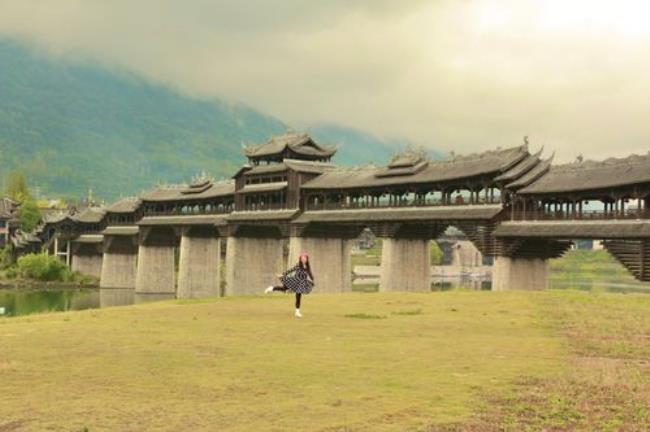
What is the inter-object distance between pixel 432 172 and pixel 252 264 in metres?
25.7

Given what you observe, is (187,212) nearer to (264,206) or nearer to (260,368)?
(264,206)

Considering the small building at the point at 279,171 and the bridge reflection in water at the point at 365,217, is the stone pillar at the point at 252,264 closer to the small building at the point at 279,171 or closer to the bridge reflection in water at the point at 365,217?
the bridge reflection in water at the point at 365,217

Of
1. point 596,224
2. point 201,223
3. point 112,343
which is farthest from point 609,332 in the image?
point 201,223

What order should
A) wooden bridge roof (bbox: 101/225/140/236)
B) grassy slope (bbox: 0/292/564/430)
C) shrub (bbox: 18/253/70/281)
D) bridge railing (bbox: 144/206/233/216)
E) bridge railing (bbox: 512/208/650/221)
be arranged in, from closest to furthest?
grassy slope (bbox: 0/292/564/430)
bridge railing (bbox: 512/208/650/221)
bridge railing (bbox: 144/206/233/216)
wooden bridge roof (bbox: 101/225/140/236)
shrub (bbox: 18/253/70/281)

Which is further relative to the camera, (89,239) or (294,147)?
(89,239)

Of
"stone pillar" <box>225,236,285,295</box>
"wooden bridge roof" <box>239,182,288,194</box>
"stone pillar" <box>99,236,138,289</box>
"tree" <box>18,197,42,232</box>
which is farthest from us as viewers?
"tree" <box>18,197,42,232</box>

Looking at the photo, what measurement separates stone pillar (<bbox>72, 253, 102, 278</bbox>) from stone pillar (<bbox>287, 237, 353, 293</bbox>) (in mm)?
51852

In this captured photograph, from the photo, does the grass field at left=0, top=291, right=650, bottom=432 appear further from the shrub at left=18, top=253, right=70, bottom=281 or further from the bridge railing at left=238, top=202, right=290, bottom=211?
the shrub at left=18, top=253, right=70, bottom=281

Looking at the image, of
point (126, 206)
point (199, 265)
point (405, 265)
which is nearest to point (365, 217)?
point (405, 265)

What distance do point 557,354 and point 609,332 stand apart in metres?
5.07

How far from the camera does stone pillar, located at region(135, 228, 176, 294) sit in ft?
304

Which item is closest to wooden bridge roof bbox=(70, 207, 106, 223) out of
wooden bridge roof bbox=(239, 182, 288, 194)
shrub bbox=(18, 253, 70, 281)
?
shrub bbox=(18, 253, 70, 281)

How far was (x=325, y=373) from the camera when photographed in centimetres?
1460

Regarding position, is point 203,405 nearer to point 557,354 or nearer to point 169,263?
point 557,354
